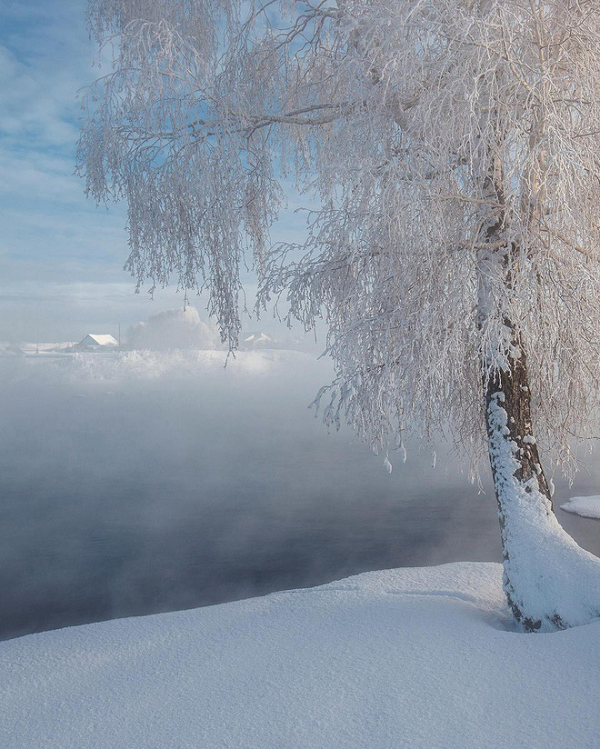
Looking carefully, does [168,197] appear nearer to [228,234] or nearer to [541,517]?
[228,234]

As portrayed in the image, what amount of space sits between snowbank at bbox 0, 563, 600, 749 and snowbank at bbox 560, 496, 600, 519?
31.5 feet

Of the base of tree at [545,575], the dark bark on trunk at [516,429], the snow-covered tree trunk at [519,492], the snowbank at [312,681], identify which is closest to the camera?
the snowbank at [312,681]

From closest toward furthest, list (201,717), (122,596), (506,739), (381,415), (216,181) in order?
(506,739) → (201,717) → (381,415) → (216,181) → (122,596)

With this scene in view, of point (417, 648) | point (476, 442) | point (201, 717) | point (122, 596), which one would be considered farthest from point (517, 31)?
point (122, 596)

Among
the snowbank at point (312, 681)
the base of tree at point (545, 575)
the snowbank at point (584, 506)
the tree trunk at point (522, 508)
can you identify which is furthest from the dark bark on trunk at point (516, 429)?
the snowbank at point (584, 506)

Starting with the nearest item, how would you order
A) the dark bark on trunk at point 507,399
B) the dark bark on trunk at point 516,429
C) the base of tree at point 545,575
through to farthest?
the base of tree at point 545,575, the dark bark on trunk at point 507,399, the dark bark on trunk at point 516,429

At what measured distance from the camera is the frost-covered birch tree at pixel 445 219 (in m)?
4.43

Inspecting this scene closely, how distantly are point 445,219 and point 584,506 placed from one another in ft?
36.6

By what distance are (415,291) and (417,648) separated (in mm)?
2702

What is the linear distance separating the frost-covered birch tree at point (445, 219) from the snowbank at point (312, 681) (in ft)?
2.75

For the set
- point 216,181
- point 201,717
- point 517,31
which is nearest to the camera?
point 201,717

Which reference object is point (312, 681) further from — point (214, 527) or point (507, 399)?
point (214, 527)

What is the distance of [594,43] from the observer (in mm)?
4676

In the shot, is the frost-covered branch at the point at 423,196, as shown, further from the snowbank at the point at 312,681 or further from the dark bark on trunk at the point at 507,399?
the snowbank at the point at 312,681
